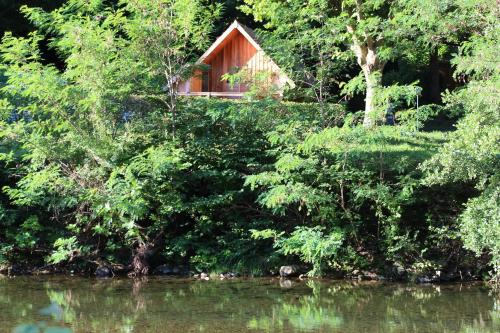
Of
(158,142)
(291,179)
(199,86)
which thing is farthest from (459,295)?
(199,86)

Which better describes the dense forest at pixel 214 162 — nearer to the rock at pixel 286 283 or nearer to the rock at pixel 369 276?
the rock at pixel 369 276

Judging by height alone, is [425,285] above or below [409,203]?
below

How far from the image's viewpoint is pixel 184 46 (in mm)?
13273

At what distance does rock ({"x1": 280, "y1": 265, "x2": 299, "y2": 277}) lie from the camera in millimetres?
12570

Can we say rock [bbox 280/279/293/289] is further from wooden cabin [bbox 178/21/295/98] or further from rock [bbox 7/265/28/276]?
wooden cabin [bbox 178/21/295/98]

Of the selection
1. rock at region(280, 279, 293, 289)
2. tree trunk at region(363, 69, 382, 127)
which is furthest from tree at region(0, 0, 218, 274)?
tree trunk at region(363, 69, 382, 127)

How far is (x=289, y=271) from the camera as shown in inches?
495

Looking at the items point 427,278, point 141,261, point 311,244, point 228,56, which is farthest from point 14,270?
point 228,56

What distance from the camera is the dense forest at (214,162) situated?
39.7 feet

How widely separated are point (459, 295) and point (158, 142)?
620 centimetres

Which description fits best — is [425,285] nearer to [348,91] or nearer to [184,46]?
[348,91]

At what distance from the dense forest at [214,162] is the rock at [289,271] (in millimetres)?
161

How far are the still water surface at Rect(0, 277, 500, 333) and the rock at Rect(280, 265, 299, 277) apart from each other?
473mm

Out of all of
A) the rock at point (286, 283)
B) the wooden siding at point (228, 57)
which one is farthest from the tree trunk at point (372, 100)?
the wooden siding at point (228, 57)
